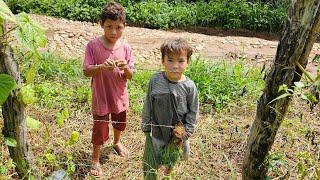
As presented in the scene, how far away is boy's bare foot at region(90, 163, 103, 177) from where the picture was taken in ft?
11.2

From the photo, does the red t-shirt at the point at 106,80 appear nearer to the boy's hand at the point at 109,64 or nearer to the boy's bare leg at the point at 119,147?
the boy's hand at the point at 109,64

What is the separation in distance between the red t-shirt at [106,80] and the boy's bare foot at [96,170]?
453 millimetres

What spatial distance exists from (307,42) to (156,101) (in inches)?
39.5

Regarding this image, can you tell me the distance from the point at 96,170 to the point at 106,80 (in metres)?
0.74

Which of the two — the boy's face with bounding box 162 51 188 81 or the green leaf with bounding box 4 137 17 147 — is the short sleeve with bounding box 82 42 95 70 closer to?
the boy's face with bounding box 162 51 188 81

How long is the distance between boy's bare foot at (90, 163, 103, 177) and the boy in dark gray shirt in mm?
759

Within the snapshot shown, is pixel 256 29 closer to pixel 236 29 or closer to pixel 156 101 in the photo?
pixel 236 29

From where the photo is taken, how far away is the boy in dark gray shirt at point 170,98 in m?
2.73

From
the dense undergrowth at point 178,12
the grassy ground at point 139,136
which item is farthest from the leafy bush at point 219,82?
the dense undergrowth at point 178,12

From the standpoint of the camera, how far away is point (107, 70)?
316 cm

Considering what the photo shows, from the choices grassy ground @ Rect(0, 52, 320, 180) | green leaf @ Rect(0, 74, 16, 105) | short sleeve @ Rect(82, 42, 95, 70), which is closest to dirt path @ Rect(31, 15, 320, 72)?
grassy ground @ Rect(0, 52, 320, 180)

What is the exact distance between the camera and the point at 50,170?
3.27m

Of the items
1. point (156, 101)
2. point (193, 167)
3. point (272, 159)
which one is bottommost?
point (193, 167)

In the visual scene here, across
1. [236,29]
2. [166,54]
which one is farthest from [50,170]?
[236,29]
